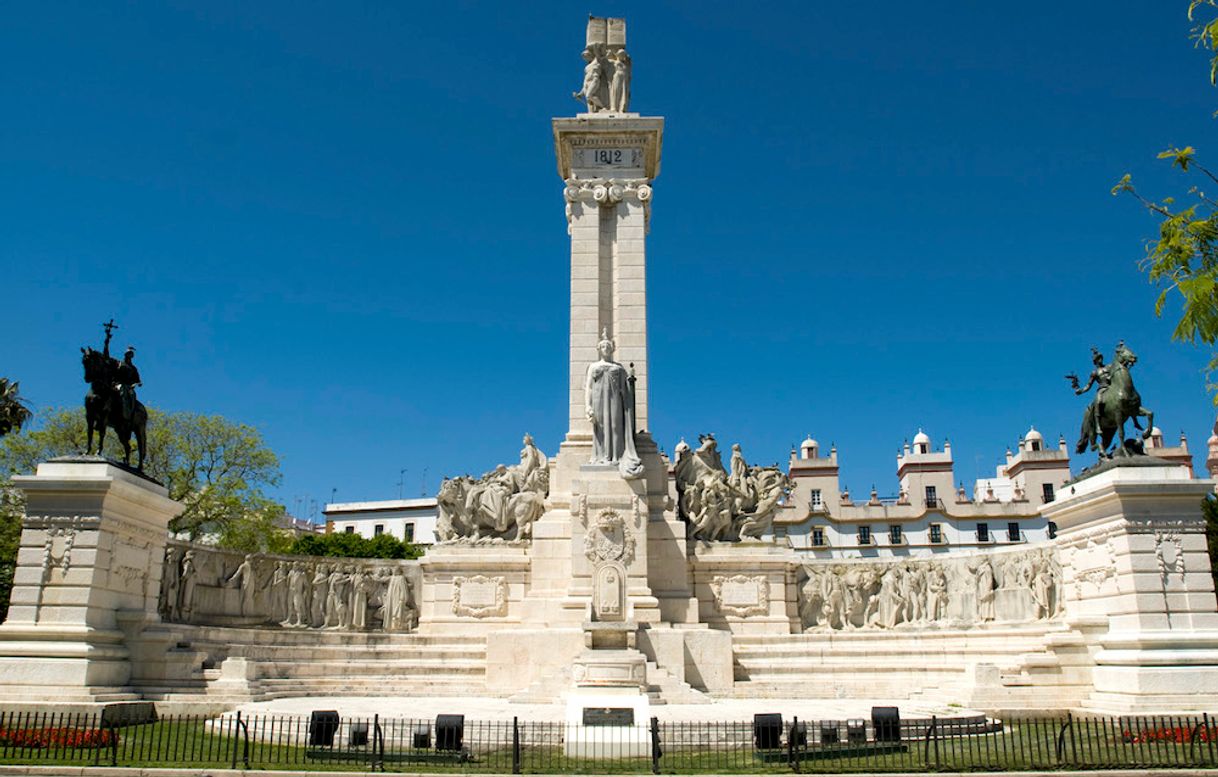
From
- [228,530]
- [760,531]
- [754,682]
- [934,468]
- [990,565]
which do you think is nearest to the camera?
[754,682]

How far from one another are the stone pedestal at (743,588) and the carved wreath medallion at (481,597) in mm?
4674

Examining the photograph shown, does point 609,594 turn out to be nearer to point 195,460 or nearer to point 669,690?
point 669,690

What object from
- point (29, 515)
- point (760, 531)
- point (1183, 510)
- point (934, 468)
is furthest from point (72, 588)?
point (934, 468)

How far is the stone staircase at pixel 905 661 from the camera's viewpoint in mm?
17000

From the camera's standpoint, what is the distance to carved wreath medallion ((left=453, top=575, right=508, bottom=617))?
74.7 ft

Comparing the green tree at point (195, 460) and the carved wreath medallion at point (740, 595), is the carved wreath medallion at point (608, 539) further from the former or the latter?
the green tree at point (195, 460)

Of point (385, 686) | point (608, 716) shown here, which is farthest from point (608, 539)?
point (608, 716)

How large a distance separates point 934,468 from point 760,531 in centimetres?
4903

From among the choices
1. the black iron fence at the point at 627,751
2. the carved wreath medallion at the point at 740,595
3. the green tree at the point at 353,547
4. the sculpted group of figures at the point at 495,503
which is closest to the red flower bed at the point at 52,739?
the black iron fence at the point at 627,751

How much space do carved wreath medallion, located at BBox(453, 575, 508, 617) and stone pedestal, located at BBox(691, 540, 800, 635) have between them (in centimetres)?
467

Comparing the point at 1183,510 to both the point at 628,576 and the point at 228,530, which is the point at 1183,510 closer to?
the point at 628,576

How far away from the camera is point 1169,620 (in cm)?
1589

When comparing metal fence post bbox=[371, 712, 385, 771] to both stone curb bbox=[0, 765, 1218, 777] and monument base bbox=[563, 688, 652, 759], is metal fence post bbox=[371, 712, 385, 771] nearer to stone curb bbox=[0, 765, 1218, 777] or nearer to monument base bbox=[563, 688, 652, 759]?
stone curb bbox=[0, 765, 1218, 777]

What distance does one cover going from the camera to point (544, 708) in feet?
55.5
